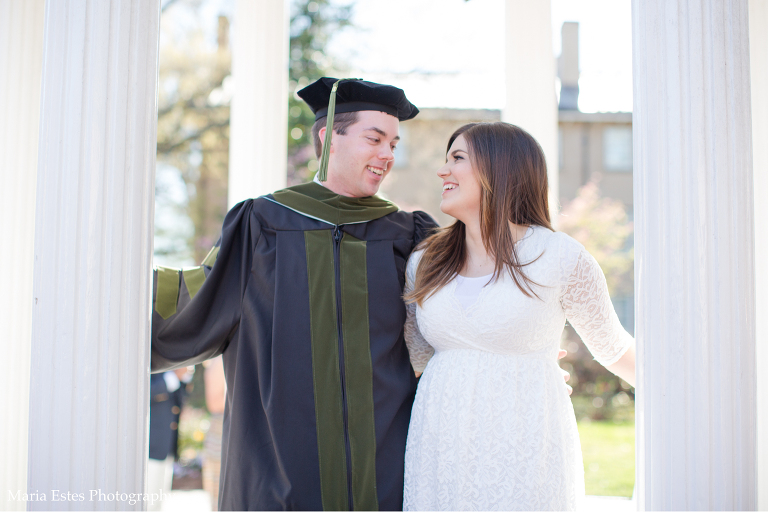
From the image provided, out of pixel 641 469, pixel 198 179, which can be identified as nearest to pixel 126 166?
pixel 641 469

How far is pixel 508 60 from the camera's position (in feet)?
12.2

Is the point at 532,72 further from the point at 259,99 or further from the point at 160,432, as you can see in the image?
the point at 160,432

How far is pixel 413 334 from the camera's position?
240cm

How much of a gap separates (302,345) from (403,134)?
36.1 ft

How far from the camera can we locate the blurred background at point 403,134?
7203 millimetres

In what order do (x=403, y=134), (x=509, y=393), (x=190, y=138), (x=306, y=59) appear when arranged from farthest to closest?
1. (x=403, y=134)
2. (x=190, y=138)
3. (x=306, y=59)
4. (x=509, y=393)

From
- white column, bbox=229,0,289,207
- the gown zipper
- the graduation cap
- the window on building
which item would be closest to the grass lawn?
white column, bbox=229,0,289,207

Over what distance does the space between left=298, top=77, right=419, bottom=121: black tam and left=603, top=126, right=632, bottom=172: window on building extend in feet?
40.8

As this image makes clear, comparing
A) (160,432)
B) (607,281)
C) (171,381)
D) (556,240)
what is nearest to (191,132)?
(171,381)

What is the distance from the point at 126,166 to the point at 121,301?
0.41 metres

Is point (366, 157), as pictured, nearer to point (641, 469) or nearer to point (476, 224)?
point (476, 224)

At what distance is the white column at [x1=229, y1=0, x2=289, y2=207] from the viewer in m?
3.86

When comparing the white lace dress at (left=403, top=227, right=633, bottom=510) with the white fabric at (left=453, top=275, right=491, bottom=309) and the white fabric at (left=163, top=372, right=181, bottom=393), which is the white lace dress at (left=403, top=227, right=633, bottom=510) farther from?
the white fabric at (left=163, top=372, right=181, bottom=393)

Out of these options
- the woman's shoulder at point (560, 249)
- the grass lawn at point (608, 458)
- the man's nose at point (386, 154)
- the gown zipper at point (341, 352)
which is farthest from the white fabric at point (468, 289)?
the grass lawn at point (608, 458)
